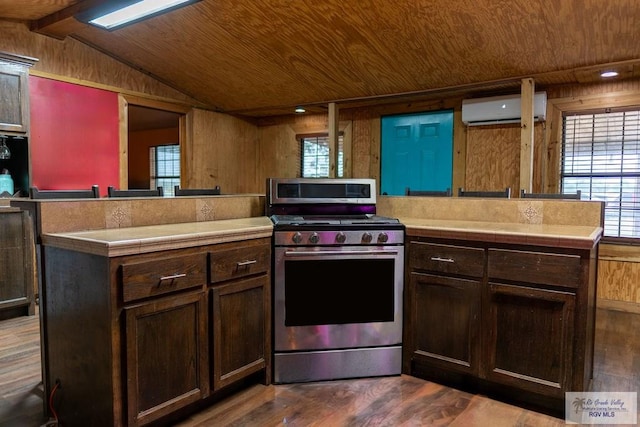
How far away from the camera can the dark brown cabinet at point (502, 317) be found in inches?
78.6

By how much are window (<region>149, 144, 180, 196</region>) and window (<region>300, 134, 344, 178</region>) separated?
3.03 metres

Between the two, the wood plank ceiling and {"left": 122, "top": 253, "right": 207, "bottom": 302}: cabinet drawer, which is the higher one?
the wood plank ceiling

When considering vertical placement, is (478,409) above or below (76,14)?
below

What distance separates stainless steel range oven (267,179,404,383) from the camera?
235cm

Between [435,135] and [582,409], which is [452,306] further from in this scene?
[435,135]

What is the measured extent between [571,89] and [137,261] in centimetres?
438

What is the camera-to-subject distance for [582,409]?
2.07 metres

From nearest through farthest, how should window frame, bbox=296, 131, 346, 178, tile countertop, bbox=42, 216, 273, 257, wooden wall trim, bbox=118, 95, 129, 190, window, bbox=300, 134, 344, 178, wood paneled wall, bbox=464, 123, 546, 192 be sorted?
tile countertop, bbox=42, 216, 273, 257
wood paneled wall, bbox=464, 123, 546, 192
wooden wall trim, bbox=118, 95, 129, 190
window frame, bbox=296, 131, 346, 178
window, bbox=300, 134, 344, 178

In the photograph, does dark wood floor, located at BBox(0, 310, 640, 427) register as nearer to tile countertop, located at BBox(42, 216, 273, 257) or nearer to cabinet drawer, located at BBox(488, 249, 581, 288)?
cabinet drawer, located at BBox(488, 249, 581, 288)

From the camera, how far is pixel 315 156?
241 inches

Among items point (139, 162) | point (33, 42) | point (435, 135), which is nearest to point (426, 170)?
point (435, 135)

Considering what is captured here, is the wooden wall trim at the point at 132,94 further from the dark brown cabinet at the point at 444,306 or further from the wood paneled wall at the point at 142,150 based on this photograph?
the dark brown cabinet at the point at 444,306

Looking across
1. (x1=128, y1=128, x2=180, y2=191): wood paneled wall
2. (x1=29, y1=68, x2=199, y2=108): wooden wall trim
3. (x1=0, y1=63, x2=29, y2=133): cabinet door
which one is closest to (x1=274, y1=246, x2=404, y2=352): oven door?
(x1=0, y1=63, x2=29, y2=133): cabinet door

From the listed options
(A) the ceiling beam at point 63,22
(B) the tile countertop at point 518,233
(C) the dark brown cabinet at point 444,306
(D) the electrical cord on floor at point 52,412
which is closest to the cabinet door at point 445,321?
(C) the dark brown cabinet at point 444,306
